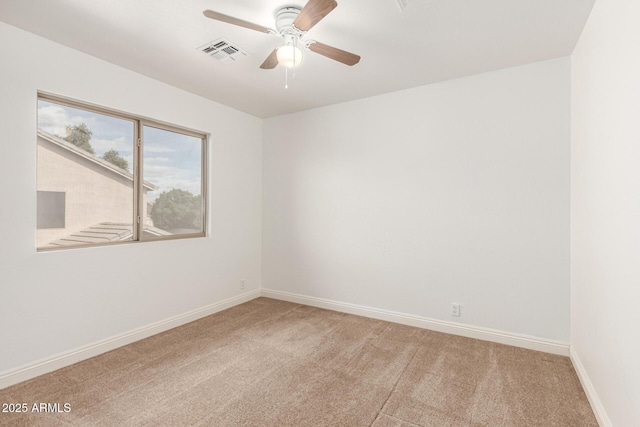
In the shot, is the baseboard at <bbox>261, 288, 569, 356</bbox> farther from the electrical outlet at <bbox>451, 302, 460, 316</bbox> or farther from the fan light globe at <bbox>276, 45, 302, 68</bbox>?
the fan light globe at <bbox>276, 45, 302, 68</bbox>

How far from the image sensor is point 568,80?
2.60 meters

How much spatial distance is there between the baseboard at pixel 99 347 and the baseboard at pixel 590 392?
351 cm

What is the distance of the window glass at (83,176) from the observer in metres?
2.45

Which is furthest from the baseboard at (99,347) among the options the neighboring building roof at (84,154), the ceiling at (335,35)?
the ceiling at (335,35)

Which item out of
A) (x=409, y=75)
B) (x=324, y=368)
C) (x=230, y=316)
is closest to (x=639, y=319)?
(x=324, y=368)

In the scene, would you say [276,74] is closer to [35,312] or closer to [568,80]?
[568,80]

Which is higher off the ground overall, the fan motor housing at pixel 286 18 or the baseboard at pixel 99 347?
the fan motor housing at pixel 286 18

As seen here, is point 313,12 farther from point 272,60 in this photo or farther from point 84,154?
point 84,154

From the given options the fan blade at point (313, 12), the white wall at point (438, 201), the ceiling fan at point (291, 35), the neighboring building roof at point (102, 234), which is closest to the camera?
the fan blade at point (313, 12)

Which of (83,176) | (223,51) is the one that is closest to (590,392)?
(223,51)

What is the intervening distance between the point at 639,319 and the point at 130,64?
3865 millimetres

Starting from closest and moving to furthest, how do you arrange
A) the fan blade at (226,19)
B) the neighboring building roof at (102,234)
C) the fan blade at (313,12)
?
the fan blade at (313,12)
the fan blade at (226,19)
the neighboring building roof at (102,234)

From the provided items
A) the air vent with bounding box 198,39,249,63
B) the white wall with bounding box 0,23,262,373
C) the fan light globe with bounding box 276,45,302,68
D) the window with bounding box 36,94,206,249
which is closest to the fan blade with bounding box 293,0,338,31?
the fan light globe with bounding box 276,45,302,68

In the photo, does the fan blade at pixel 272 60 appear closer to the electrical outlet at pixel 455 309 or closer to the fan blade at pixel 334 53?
the fan blade at pixel 334 53
